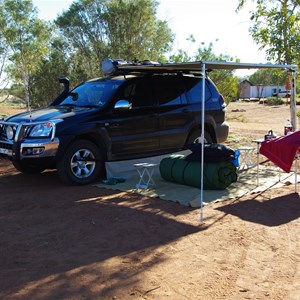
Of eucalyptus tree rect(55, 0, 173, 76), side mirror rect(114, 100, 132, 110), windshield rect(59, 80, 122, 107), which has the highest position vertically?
eucalyptus tree rect(55, 0, 173, 76)

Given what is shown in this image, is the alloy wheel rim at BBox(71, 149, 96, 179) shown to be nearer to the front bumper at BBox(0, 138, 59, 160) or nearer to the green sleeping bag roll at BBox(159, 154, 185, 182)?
the front bumper at BBox(0, 138, 59, 160)

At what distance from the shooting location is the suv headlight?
6793 mm

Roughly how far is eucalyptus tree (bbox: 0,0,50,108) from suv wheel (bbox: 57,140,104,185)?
8.41 meters

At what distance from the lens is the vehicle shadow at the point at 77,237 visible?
146 inches

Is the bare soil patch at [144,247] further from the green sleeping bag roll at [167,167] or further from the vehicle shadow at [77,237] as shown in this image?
the green sleeping bag roll at [167,167]

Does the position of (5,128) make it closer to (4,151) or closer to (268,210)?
Result: (4,151)

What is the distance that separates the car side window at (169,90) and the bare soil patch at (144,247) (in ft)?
7.38

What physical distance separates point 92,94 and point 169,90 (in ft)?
4.87

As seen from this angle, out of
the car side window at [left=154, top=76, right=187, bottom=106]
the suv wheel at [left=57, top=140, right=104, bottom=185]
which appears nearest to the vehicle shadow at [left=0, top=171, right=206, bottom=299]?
the suv wheel at [left=57, top=140, right=104, bottom=185]

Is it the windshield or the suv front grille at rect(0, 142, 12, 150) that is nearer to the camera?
the suv front grille at rect(0, 142, 12, 150)

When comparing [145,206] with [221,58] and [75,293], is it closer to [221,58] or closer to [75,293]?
[75,293]

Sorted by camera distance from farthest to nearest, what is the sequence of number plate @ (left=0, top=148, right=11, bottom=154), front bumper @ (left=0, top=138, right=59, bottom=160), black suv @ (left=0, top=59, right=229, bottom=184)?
1. number plate @ (left=0, top=148, right=11, bottom=154)
2. black suv @ (left=0, top=59, right=229, bottom=184)
3. front bumper @ (left=0, top=138, right=59, bottom=160)

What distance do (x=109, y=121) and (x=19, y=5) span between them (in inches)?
380

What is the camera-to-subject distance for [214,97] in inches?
356
